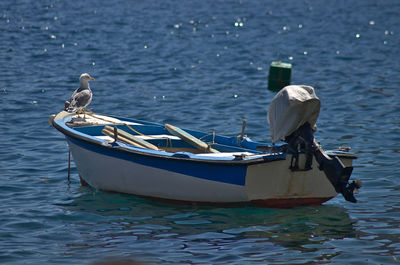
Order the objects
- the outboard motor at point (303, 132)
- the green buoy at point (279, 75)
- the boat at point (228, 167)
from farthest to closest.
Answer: the green buoy at point (279, 75) < the boat at point (228, 167) < the outboard motor at point (303, 132)

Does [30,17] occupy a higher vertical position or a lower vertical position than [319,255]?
higher

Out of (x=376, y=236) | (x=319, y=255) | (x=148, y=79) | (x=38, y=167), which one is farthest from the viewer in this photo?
(x=148, y=79)

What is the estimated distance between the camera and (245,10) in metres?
56.8

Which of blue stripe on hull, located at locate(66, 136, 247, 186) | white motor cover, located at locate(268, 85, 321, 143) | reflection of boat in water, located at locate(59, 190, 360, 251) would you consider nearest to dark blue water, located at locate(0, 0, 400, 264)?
reflection of boat in water, located at locate(59, 190, 360, 251)

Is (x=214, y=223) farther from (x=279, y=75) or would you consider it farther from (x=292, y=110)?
(x=279, y=75)

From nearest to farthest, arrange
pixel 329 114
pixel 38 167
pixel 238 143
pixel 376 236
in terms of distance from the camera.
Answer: pixel 376 236 → pixel 238 143 → pixel 38 167 → pixel 329 114

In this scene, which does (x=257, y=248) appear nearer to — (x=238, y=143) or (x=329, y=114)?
(x=238, y=143)

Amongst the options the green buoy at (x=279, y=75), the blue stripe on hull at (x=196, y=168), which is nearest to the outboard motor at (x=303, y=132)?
the blue stripe on hull at (x=196, y=168)

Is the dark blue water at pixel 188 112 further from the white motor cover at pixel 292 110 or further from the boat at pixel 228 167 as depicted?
the white motor cover at pixel 292 110

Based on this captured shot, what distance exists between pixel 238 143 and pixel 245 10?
147 feet

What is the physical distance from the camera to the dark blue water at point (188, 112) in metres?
10.6

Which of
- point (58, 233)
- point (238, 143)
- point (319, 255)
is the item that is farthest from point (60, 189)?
point (319, 255)

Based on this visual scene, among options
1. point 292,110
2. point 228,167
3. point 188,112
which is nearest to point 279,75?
point 188,112

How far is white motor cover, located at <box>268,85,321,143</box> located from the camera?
10930 mm
